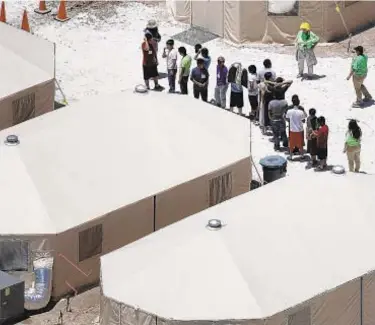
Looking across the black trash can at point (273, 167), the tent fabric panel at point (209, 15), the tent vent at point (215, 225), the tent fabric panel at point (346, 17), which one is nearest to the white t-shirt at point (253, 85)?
the black trash can at point (273, 167)

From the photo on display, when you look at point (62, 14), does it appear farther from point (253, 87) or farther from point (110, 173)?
point (110, 173)

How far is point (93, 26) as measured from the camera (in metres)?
35.9

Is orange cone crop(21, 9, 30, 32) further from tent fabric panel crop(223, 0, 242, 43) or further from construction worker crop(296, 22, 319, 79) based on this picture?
construction worker crop(296, 22, 319, 79)

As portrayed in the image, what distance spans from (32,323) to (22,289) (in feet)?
1.95

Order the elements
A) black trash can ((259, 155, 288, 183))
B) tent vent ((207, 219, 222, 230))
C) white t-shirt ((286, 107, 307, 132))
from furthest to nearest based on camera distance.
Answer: white t-shirt ((286, 107, 307, 132)), black trash can ((259, 155, 288, 183)), tent vent ((207, 219, 222, 230))

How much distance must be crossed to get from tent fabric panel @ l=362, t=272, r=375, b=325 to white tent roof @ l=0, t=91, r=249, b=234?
13.4 ft

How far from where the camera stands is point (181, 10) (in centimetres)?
3562

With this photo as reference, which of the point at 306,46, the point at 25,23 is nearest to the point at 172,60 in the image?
the point at 306,46

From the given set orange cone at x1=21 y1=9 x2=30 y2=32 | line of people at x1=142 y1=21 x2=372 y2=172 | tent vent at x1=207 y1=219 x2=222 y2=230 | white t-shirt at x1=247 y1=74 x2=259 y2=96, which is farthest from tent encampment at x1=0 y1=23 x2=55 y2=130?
tent vent at x1=207 y1=219 x2=222 y2=230

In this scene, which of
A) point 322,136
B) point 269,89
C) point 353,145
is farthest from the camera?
point 269,89

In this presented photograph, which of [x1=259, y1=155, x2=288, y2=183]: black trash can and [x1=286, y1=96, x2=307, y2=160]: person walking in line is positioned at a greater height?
[x1=286, y1=96, x2=307, y2=160]: person walking in line

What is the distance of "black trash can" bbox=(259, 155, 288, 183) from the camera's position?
2772 centimetres

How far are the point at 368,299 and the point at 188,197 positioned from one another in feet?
13.5

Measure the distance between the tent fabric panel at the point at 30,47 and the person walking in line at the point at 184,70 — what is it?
2575 millimetres
